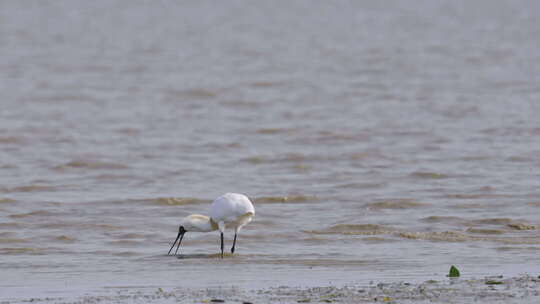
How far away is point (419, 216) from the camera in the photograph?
42.3 ft

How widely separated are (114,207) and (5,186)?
2.10 m

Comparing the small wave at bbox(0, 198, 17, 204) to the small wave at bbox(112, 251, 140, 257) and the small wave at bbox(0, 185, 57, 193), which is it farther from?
the small wave at bbox(112, 251, 140, 257)

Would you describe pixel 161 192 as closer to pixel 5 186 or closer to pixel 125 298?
pixel 5 186

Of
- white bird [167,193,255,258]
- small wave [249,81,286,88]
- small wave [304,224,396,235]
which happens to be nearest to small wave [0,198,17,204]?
white bird [167,193,255,258]

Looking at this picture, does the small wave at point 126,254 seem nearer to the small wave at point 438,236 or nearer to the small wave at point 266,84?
the small wave at point 438,236

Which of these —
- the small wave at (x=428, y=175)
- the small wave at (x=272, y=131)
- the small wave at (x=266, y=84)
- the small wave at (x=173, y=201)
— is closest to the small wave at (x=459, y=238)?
the small wave at (x=173, y=201)

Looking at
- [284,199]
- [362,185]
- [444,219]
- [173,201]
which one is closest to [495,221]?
[444,219]

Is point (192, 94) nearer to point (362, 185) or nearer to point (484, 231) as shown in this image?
point (362, 185)

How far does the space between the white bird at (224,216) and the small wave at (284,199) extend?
9.65 feet

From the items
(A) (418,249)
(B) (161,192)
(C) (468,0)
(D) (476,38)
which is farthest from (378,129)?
(C) (468,0)

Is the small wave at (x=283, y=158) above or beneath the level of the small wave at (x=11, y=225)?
above

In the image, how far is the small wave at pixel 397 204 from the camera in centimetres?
1353

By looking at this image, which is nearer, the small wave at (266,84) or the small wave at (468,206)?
the small wave at (468,206)

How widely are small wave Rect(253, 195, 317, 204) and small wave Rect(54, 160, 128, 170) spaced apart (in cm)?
322
